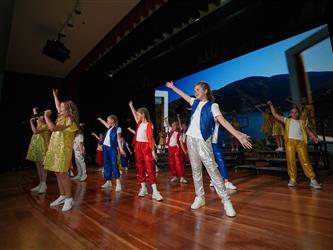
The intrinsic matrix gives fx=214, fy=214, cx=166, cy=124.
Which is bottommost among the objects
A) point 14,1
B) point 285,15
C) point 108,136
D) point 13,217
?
point 13,217

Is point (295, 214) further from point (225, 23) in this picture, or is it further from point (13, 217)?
point (225, 23)

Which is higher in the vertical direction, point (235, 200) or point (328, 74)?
point (328, 74)

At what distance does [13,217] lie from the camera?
238cm

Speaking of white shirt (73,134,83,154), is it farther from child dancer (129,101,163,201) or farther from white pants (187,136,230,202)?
white pants (187,136,230,202)

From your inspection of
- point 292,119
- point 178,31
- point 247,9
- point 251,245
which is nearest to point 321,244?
point 251,245

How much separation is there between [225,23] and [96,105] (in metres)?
6.44

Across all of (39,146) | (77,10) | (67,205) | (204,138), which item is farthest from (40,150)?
(77,10)

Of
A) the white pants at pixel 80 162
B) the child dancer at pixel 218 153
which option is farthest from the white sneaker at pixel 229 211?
the white pants at pixel 80 162

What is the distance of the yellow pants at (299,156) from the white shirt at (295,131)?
7cm

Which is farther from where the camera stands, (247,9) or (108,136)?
(247,9)

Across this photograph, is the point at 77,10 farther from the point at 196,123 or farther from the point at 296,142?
the point at 296,142

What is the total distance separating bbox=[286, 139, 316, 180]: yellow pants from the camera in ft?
11.4

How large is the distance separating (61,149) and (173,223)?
5.36 ft

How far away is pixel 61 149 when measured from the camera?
2662mm
